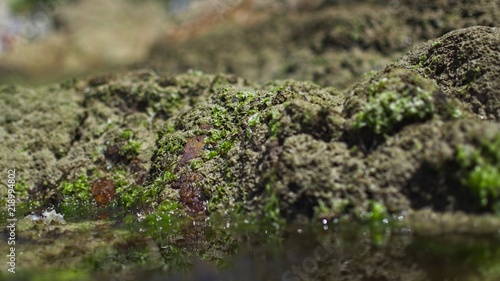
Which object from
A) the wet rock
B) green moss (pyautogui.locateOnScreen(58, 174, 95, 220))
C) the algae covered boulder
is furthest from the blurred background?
green moss (pyautogui.locateOnScreen(58, 174, 95, 220))

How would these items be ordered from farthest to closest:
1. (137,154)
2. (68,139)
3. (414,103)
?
(68,139) < (137,154) < (414,103)

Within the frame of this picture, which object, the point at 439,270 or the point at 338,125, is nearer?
the point at 439,270

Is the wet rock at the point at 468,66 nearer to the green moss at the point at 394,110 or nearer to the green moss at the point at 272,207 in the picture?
the green moss at the point at 394,110

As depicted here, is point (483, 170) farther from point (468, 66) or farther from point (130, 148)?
point (130, 148)

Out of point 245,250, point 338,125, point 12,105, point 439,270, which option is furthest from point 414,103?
point 12,105

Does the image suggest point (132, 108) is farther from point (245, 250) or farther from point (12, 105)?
point (245, 250)

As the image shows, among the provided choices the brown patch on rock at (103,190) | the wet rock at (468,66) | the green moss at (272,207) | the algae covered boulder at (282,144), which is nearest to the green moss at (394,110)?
the algae covered boulder at (282,144)

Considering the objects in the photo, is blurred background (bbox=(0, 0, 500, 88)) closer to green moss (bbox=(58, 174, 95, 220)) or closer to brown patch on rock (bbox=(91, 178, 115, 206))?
brown patch on rock (bbox=(91, 178, 115, 206))
